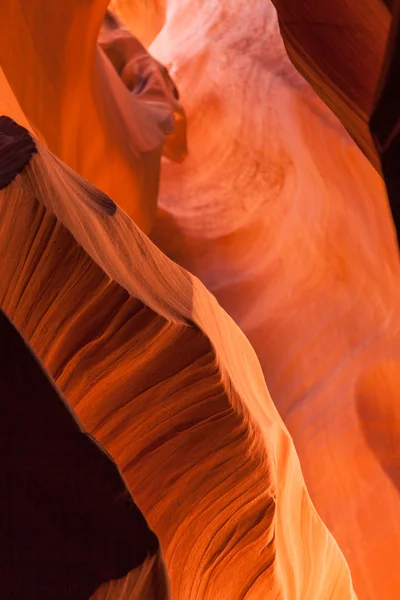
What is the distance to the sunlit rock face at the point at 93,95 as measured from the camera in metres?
1.43

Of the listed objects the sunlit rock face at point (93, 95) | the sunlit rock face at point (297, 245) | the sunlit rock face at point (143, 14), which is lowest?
the sunlit rock face at point (297, 245)

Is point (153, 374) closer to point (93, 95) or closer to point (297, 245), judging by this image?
point (93, 95)

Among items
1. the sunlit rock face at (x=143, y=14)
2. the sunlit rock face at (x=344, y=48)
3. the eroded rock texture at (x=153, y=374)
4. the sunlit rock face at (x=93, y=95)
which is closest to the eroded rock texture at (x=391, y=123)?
the sunlit rock face at (x=344, y=48)

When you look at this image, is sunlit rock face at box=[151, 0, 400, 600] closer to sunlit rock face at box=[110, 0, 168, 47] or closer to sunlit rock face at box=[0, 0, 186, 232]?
sunlit rock face at box=[0, 0, 186, 232]

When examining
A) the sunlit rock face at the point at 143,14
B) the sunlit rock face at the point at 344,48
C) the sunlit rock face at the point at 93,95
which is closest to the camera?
the sunlit rock face at the point at 344,48

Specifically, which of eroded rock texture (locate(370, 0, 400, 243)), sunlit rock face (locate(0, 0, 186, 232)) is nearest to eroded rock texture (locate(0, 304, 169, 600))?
eroded rock texture (locate(370, 0, 400, 243))

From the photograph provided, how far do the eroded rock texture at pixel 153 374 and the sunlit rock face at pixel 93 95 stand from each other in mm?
698

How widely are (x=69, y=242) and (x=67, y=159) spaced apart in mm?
1147

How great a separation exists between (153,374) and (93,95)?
128 cm

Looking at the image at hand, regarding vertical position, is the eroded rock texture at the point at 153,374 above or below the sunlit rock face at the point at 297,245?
above

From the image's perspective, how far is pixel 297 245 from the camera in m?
2.04

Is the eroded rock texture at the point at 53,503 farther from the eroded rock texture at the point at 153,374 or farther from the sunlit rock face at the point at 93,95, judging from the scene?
the sunlit rock face at the point at 93,95

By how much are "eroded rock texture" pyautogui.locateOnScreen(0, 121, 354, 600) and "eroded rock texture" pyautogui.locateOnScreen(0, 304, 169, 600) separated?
11 centimetres

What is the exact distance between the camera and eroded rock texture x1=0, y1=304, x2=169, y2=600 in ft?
1.32
